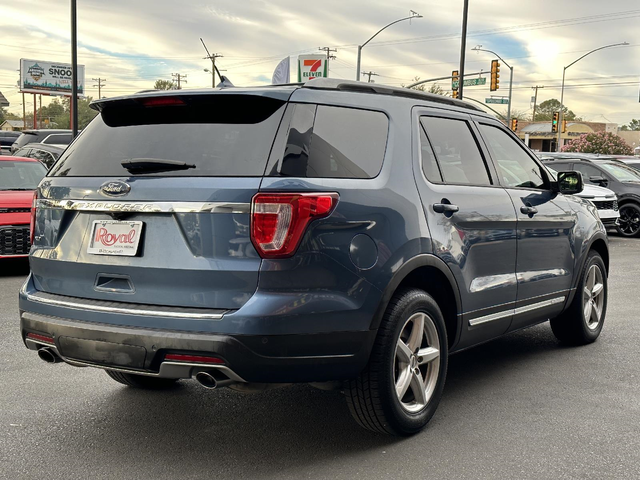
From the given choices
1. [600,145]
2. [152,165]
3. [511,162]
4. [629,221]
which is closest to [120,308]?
[152,165]

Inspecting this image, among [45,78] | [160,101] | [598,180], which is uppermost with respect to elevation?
[45,78]

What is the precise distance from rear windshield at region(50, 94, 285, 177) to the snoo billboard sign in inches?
3570

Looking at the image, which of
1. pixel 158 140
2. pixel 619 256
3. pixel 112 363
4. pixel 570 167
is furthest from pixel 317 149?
pixel 570 167

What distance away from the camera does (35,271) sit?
13.8ft

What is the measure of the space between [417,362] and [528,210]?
1728 mm

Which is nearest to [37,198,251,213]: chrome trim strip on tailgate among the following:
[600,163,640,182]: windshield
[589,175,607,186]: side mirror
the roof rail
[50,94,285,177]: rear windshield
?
[50,94,285,177]: rear windshield

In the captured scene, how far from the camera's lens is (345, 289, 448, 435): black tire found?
3.92m

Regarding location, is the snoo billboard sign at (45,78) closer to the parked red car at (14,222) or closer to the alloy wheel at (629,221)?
the alloy wheel at (629,221)

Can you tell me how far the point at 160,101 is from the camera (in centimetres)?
399

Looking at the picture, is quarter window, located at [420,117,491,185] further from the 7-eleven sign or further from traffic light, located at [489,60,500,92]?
traffic light, located at [489,60,500,92]

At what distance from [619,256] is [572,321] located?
26.4 ft

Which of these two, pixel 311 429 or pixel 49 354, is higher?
pixel 49 354

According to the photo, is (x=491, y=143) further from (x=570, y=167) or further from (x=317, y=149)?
(x=570, y=167)

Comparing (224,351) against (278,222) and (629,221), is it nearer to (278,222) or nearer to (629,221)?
(278,222)
